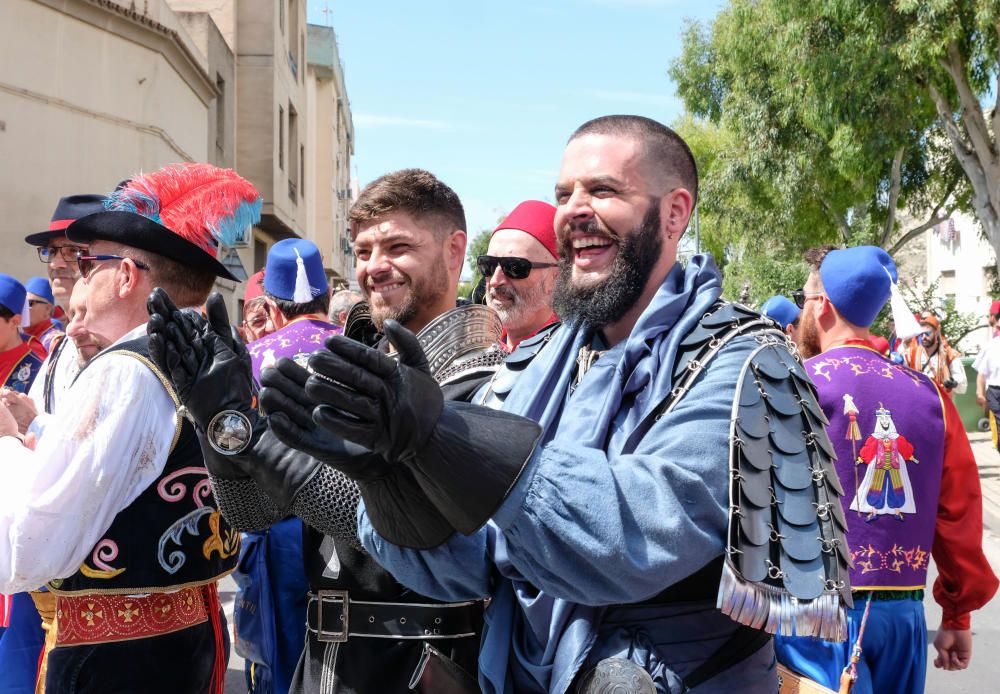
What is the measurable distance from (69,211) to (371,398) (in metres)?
3.37

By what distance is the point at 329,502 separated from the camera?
6.93 ft

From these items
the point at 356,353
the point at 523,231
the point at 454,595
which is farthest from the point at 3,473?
the point at 523,231

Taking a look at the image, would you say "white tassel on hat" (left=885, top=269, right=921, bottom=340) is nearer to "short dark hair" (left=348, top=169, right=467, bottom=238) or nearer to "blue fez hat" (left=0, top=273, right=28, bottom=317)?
"short dark hair" (left=348, top=169, right=467, bottom=238)

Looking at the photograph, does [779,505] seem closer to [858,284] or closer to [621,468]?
[621,468]

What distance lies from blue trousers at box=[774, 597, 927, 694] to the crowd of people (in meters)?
0.01

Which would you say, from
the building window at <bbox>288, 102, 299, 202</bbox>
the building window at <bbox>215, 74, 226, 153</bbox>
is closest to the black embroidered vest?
the building window at <bbox>215, 74, 226, 153</bbox>

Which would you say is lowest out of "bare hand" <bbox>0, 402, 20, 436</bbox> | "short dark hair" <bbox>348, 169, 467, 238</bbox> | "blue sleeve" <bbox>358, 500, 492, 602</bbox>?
"blue sleeve" <bbox>358, 500, 492, 602</bbox>

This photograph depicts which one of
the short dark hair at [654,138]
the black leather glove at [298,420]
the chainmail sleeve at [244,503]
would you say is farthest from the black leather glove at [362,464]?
the short dark hair at [654,138]

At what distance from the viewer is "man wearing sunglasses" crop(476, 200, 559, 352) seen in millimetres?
4465

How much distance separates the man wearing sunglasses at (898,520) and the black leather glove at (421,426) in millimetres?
2336

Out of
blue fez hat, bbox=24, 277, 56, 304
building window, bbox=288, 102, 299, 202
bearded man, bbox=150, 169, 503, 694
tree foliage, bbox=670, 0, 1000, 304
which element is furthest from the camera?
building window, bbox=288, 102, 299, 202

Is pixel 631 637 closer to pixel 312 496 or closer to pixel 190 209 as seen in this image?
pixel 312 496

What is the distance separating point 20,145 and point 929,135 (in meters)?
18.1

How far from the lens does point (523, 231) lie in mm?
4555
